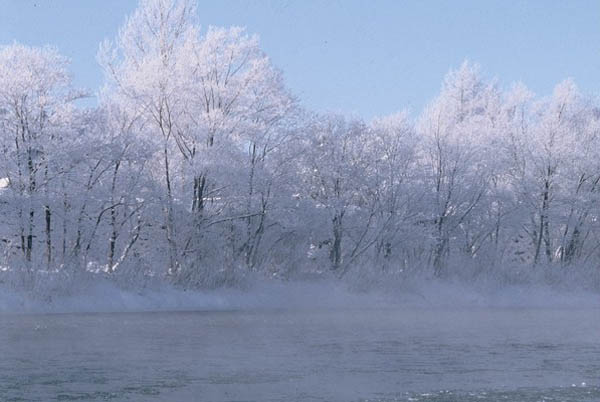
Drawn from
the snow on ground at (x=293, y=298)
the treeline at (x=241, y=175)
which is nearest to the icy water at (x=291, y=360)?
the snow on ground at (x=293, y=298)

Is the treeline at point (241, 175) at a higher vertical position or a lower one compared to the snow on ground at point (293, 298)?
higher

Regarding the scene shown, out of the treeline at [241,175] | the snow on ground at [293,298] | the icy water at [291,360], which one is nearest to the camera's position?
the icy water at [291,360]

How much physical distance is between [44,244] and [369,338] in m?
16.0

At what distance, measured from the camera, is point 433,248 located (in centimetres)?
3888

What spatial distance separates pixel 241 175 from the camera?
30.9m

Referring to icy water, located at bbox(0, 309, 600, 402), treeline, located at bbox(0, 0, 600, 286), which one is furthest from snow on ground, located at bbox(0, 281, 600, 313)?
icy water, located at bbox(0, 309, 600, 402)

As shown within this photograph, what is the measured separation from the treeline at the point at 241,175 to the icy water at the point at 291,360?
26.7ft

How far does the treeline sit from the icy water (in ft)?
26.7

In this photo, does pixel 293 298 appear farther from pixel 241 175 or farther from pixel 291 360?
pixel 291 360

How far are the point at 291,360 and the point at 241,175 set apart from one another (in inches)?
701

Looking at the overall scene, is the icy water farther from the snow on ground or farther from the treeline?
the treeline

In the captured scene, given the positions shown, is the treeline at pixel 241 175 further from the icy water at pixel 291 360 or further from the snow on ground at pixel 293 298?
the icy water at pixel 291 360

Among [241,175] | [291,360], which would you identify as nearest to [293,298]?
[241,175]

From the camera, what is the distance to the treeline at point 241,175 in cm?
2877
